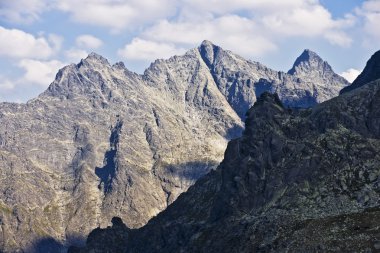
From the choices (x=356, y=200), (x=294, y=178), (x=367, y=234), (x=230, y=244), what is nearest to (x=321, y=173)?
(x=294, y=178)

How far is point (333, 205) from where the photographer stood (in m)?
167

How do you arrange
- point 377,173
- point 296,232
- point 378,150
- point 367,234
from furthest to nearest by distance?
point 378,150, point 377,173, point 296,232, point 367,234

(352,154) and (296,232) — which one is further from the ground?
(352,154)

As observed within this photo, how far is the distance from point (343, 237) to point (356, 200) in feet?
84.6

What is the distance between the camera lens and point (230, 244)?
7731 inches

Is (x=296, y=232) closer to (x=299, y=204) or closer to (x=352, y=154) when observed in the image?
(x=299, y=204)

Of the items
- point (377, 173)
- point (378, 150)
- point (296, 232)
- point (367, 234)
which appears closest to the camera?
point (367, 234)

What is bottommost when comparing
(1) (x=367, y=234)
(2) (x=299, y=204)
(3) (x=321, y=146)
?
(1) (x=367, y=234)

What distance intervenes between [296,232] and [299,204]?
19378 mm

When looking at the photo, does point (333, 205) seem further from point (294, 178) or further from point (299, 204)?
point (294, 178)

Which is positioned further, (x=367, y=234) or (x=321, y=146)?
(x=321, y=146)

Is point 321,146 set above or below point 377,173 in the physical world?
above

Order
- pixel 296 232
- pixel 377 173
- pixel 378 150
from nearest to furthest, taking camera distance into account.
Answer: pixel 296 232 < pixel 377 173 < pixel 378 150

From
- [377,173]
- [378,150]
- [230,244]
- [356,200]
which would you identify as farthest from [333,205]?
[230,244]
